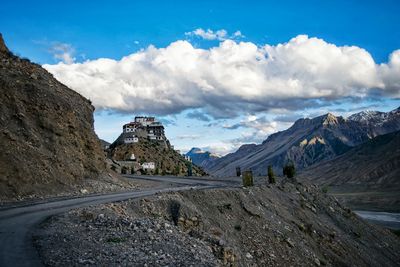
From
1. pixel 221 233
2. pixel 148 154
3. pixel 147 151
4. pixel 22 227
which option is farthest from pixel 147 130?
pixel 22 227

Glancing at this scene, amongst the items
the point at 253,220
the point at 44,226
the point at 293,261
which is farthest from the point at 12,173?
the point at 293,261

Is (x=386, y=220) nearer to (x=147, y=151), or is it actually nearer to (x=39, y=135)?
(x=147, y=151)

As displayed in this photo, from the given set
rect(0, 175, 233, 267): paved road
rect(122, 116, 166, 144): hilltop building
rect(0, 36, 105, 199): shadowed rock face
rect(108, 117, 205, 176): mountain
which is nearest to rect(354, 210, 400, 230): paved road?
rect(108, 117, 205, 176): mountain

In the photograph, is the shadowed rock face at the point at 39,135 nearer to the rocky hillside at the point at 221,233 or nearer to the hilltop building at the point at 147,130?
the rocky hillside at the point at 221,233

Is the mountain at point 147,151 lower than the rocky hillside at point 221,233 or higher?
higher

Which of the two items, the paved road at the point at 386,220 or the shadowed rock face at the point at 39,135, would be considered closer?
the shadowed rock face at the point at 39,135

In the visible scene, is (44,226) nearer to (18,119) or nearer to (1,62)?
(18,119)

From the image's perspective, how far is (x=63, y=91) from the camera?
38781 millimetres

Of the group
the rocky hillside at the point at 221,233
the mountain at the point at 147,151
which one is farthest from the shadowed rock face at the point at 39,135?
the mountain at the point at 147,151

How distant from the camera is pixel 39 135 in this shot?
32281 millimetres

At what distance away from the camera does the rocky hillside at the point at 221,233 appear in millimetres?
13586

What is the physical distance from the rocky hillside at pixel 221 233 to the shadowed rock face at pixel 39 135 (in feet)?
31.8

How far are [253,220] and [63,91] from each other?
2276 cm

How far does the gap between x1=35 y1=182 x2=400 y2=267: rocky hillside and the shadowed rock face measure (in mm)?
9701
